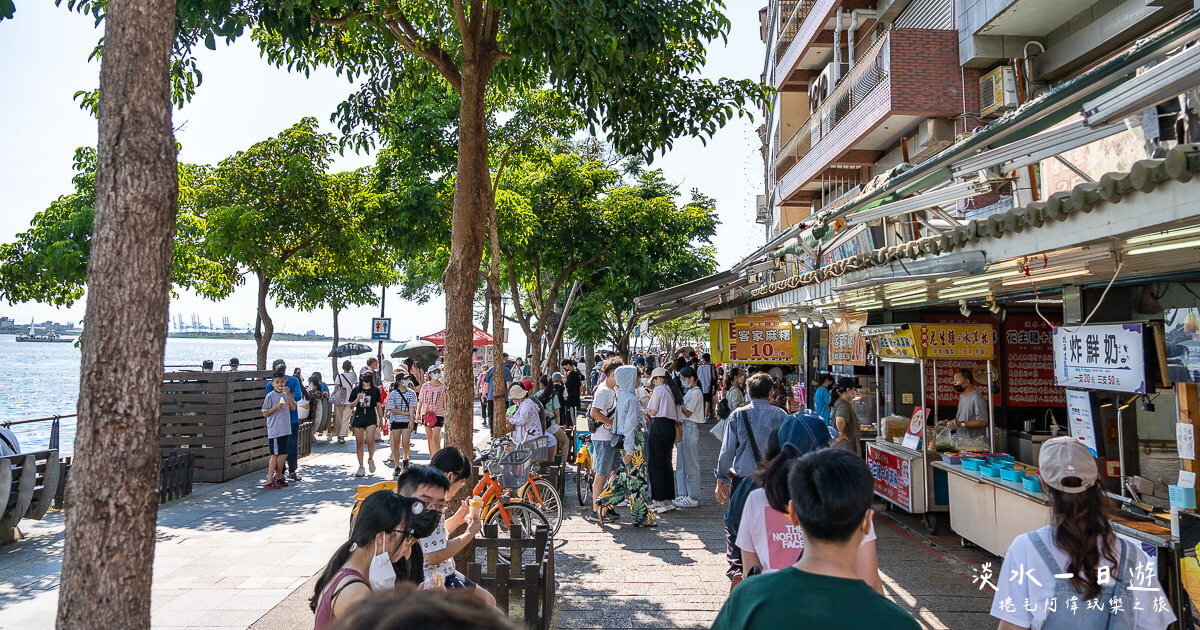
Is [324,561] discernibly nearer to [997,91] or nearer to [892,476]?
[892,476]

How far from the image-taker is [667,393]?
9.49m

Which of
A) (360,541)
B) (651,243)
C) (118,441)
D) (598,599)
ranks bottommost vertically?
(598,599)

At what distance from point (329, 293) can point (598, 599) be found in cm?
2363

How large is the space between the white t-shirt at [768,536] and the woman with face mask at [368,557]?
167cm

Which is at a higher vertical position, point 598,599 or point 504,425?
point 504,425

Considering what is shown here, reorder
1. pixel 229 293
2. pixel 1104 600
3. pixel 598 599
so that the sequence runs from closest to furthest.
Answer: pixel 1104 600 → pixel 598 599 → pixel 229 293

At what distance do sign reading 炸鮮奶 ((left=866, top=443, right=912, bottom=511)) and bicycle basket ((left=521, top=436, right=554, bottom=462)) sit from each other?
383 centimetres

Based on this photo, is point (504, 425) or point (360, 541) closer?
point (360, 541)

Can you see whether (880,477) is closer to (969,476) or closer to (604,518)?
(969,476)

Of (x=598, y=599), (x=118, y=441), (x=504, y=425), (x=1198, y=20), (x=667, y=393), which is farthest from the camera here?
(x=504, y=425)

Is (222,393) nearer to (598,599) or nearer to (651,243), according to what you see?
(598,599)

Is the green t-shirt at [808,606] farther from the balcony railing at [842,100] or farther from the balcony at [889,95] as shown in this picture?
the balcony railing at [842,100]

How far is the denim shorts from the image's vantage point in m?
9.58

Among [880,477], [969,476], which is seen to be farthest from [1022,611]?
[880,477]
